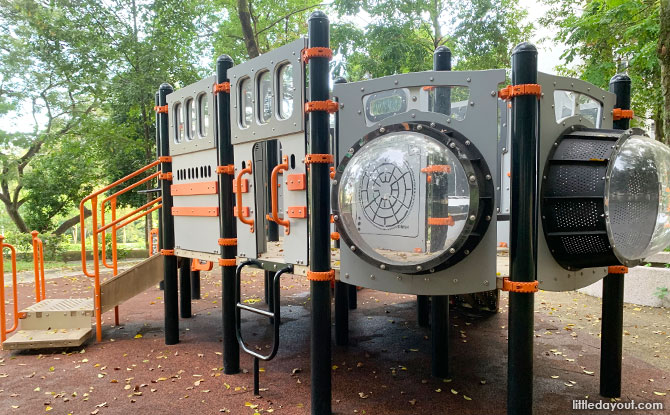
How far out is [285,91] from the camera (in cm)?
407

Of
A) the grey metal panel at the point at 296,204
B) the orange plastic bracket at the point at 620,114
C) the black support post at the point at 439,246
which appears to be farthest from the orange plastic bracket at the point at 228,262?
the orange plastic bracket at the point at 620,114

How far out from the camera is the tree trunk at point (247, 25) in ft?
45.7

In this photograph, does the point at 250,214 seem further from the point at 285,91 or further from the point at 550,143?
the point at 550,143

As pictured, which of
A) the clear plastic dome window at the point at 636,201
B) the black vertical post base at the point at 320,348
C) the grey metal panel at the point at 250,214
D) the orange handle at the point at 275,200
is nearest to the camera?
the clear plastic dome window at the point at 636,201

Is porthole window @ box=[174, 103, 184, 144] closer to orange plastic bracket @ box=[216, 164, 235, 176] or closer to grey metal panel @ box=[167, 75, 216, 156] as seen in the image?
grey metal panel @ box=[167, 75, 216, 156]

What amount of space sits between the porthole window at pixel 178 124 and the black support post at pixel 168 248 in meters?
0.23

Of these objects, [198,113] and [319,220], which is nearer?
[319,220]

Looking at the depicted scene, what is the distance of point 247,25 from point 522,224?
12746mm

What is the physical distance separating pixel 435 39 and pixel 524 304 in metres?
14.5

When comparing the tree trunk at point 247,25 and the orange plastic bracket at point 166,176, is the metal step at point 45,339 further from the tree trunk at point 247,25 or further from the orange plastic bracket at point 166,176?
the tree trunk at point 247,25

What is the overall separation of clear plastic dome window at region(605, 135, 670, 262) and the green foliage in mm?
6199

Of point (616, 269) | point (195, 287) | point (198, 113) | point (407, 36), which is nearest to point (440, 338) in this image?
point (616, 269)

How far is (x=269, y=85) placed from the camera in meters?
4.32

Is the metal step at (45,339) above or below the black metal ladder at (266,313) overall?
below
